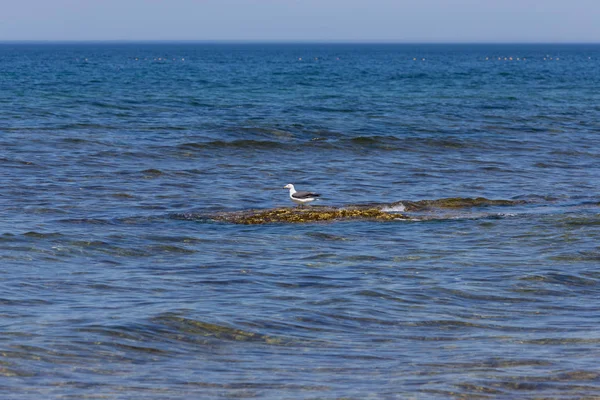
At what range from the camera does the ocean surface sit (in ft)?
29.8

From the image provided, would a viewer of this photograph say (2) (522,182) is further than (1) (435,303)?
Yes

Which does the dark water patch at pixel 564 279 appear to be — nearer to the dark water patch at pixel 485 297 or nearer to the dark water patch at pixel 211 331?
the dark water patch at pixel 485 297

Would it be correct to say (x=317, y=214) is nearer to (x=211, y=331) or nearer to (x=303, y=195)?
(x=303, y=195)

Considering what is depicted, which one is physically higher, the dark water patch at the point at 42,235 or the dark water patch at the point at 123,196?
the dark water patch at the point at 42,235

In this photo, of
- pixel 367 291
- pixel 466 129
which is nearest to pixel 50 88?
pixel 466 129

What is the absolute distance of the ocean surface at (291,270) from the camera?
357 inches

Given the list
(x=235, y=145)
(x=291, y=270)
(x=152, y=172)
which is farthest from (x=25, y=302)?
(x=235, y=145)

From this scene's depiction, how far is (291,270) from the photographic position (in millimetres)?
13594

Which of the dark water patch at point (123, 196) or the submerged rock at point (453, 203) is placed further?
the dark water patch at point (123, 196)

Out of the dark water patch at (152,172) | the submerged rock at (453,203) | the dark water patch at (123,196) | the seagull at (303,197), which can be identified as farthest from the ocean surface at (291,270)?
the seagull at (303,197)

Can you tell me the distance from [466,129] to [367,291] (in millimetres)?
23616

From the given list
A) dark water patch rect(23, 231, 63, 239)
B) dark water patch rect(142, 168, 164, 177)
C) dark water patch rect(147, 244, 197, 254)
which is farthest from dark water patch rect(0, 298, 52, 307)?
dark water patch rect(142, 168, 164, 177)

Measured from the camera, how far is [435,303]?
38.7 ft

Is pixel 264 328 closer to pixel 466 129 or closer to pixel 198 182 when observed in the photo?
pixel 198 182
